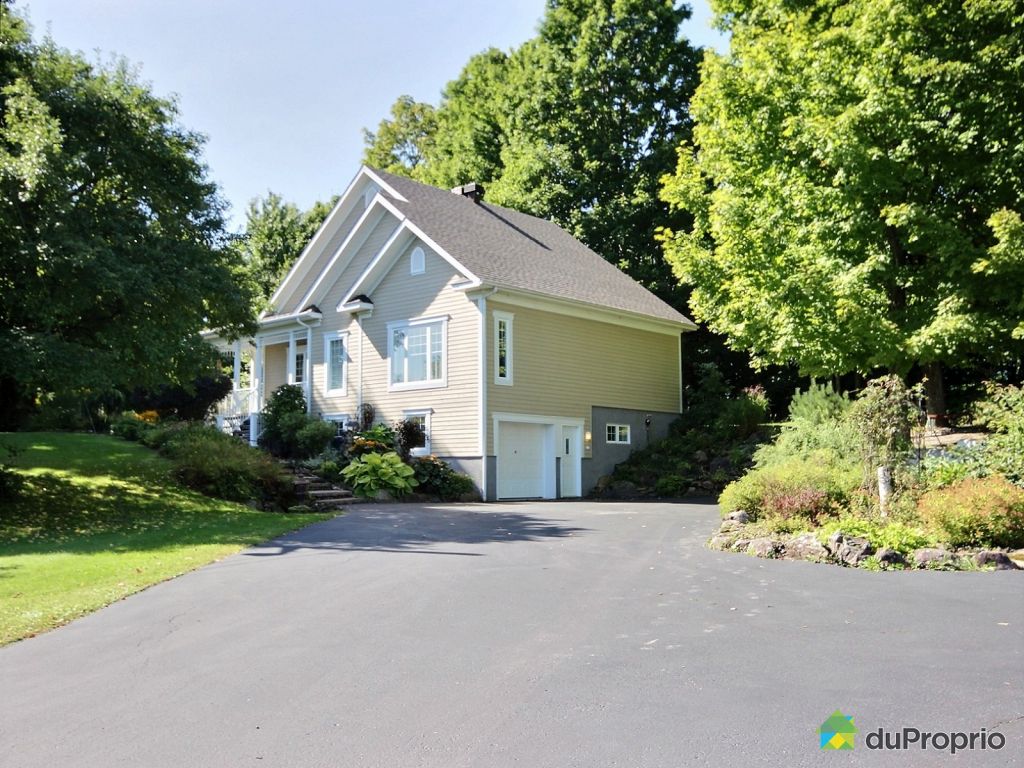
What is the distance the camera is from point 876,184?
17.3 metres

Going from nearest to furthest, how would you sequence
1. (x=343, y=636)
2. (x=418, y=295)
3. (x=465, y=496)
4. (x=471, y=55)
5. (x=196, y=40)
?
(x=343, y=636) → (x=196, y=40) → (x=465, y=496) → (x=418, y=295) → (x=471, y=55)

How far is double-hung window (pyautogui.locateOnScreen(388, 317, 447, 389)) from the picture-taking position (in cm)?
2395

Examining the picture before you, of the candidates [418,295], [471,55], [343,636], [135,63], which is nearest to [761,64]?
[418,295]

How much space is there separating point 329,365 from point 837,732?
23775 millimetres

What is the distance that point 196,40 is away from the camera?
1472cm

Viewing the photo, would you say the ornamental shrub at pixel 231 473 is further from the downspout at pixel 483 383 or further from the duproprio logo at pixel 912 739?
the duproprio logo at pixel 912 739

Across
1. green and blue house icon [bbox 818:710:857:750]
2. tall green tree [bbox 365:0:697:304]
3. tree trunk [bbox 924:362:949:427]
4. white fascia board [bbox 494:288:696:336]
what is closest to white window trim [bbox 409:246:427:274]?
white fascia board [bbox 494:288:696:336]

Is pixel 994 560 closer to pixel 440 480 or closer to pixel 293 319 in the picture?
pixel 440 480

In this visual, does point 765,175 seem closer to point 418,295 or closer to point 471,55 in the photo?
point 418,295

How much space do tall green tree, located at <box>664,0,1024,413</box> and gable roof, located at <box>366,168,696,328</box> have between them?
18.9 ft

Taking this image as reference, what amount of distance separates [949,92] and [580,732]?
1626cm

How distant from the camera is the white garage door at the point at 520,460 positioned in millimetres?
23406

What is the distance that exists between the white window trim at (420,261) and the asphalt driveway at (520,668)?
48.2 ft

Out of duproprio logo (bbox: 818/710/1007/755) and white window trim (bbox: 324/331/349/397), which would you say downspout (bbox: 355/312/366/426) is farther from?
duproprio logo (bbox: 818/710/1007/755)
